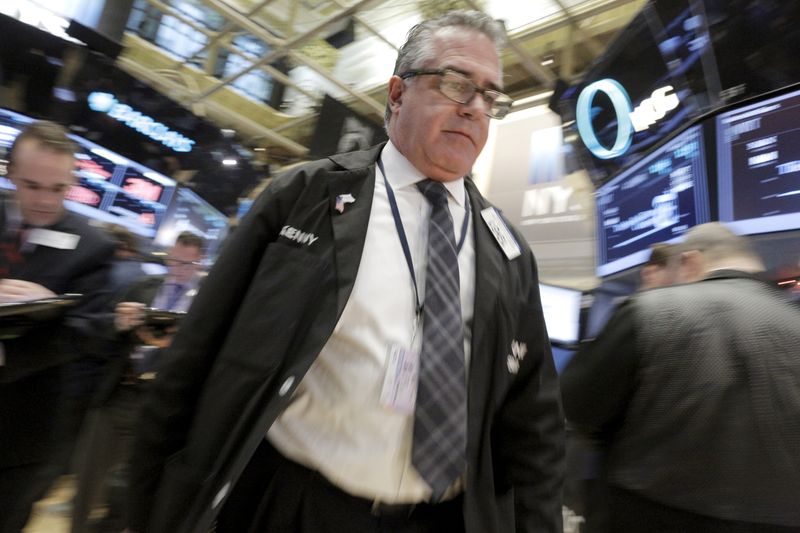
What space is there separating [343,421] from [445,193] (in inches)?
23.8

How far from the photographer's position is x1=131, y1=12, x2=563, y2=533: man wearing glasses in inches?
37.7

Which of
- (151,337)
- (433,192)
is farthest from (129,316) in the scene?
(433,192)

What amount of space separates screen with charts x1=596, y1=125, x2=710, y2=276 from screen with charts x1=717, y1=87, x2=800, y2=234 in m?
0.15

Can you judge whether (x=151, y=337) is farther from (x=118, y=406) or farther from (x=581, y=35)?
(x=581, y=35)

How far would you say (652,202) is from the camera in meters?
3.08

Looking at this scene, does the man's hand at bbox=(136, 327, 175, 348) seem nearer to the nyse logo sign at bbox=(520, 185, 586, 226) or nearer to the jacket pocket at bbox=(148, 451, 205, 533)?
the jacket pocket at bbox=(148, 451, 205, 533)

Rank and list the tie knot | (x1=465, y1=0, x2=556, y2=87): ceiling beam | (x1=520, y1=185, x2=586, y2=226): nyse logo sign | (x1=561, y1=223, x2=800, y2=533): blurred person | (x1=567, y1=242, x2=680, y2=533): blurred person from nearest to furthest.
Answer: the tie knot
(x1=561, y1=223, x2=800, y2=533): blurred person
(x1=567, y1=242, x2=680, y2=533): blurred person
(x1=465, y1=0, x2=556, y2=87): ceiling beam
(x1=520, y1=185, x2=586, y2=226): nyse logo sign

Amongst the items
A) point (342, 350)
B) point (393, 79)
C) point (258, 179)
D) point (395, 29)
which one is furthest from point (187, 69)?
point (342, 350)

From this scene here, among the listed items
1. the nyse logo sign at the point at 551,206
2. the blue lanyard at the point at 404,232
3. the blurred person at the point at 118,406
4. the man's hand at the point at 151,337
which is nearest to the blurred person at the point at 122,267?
the blurred person at the point at 118,406

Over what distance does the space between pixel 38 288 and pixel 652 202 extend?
125 inches

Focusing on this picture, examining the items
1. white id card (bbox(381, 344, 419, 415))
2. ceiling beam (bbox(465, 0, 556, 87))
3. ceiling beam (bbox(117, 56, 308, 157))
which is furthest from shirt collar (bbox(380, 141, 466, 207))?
ceiling beam (bbox(117, 56, 308, 157))

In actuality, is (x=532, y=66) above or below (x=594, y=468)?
above

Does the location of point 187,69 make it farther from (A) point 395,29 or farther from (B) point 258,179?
(A) point 395,29

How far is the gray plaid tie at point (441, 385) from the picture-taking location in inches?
38.3
